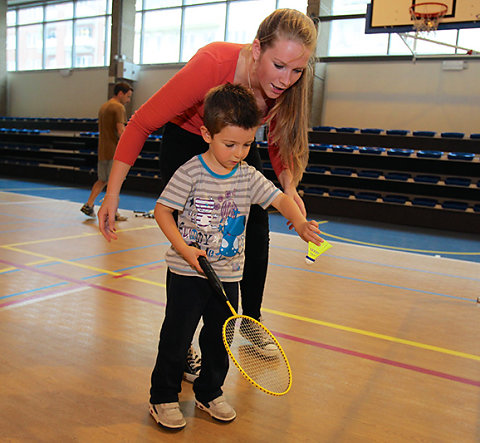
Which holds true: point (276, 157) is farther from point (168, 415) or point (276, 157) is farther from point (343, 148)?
point (343, 148)

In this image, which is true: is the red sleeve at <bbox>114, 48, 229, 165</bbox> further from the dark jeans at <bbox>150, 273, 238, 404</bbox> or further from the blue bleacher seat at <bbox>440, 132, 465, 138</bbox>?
the blue bleacher seat at <bbox>440, 132, 465, 138</bbox>

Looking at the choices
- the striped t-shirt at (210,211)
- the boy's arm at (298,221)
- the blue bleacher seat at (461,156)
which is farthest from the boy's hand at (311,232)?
the blue bleacher seat at (461,156)

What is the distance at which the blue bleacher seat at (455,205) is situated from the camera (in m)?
7.82

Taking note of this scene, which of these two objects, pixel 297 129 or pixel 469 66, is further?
pixel 469 66

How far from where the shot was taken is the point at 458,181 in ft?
26.5

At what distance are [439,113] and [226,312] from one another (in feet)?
30.8

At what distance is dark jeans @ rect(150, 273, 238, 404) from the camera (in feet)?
5.00

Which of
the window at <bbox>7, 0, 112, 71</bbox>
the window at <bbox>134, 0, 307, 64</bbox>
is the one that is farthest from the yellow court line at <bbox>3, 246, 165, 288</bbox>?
the window at <bbox>7, 0, 112, 71</bbox>

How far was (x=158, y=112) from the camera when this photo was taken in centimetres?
159

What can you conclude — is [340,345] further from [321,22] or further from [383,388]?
[321,22]

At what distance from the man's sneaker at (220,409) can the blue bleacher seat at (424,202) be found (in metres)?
Result: 7.30

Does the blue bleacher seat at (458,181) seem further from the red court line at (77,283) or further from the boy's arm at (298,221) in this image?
the boy's arm at (298,221)

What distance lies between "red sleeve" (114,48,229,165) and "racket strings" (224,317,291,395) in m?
0.69

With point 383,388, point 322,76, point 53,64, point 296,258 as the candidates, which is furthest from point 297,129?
point 53,64
